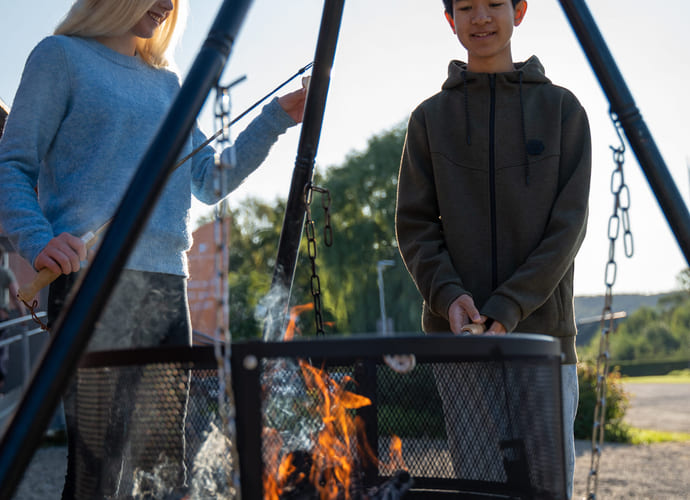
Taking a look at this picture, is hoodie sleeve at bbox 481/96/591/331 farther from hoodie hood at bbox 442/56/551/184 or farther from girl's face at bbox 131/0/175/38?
girl's face at bbox 131/0/175/38

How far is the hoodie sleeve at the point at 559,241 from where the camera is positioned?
1563 mm

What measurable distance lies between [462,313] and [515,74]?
671mm

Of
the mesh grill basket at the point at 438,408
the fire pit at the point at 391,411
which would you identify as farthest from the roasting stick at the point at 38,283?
the mesh grill basket at the point at 438,408

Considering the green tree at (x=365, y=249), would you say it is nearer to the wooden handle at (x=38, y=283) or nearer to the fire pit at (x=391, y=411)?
the fire pit at (x=391, y=411)

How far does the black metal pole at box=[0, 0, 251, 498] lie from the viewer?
100 centimetres

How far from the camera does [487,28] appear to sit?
1.80 metres

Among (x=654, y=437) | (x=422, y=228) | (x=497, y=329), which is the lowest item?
(x=654, y=437)

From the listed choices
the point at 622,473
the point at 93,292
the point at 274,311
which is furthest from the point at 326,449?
the point at 622,473

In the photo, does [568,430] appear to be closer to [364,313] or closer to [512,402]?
[512,402]

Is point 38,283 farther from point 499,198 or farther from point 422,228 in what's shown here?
point 499,198

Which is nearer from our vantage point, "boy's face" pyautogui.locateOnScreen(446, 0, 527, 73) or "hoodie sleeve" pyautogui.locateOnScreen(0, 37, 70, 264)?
"hoodie sleeve" pyautogui.locateOnScreen(0, 37, 70, 264)

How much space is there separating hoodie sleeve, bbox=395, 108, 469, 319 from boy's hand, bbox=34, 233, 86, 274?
79cm

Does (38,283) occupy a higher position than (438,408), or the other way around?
(38,283)

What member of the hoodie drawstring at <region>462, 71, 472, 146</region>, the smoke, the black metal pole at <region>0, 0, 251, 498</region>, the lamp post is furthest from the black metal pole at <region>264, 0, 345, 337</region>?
the lamp post
